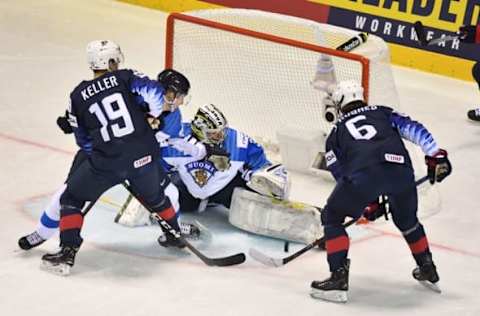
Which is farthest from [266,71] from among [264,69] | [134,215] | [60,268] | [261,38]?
[60,268]

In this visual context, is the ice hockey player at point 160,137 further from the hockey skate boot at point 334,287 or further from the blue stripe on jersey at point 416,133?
the blue stripe on jersey at point 416,133

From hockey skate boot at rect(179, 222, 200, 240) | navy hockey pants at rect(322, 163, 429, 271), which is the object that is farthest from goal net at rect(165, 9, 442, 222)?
navy hockey pants at rect(322, 163, 429, 271)

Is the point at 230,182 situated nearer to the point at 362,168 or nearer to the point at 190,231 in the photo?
the point at 190,231

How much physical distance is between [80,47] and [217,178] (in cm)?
329

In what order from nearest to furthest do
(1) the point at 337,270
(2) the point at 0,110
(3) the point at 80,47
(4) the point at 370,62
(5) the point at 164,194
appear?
(1) the point at 337,270, (5) the point at 164,194, (4) the point at 370,62, (2) the point at 0,110, (3) the point at 80,47

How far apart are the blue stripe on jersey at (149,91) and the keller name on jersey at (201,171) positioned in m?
0.76

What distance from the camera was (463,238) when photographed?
6.11 metres

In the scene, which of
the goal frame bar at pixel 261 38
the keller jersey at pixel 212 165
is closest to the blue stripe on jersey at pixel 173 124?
the keller jersey at pixel 212 165

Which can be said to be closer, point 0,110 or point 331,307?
point 331,307

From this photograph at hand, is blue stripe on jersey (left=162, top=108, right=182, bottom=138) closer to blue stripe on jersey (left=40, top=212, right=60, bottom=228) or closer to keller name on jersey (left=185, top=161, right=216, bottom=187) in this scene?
keller name on jersey (left=185, top=161, right=216, bottom=187)

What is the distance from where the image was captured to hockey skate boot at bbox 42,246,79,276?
5.31 metres

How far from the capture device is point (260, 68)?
704 cm

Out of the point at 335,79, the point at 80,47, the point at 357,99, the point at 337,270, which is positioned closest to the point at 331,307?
the point at 337,270

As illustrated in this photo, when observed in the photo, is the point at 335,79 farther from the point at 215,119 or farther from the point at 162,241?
the point at 162,241
